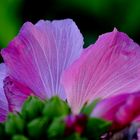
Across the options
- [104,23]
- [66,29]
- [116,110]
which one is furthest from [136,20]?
[116,110]

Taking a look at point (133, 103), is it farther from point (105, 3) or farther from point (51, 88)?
point (105, 3)

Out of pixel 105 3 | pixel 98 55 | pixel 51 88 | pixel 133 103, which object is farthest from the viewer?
pixel 105 3

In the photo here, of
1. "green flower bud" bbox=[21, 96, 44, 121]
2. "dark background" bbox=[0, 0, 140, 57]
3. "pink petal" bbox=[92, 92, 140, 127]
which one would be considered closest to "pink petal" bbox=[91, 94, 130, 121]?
"pink petal" bbox=[92, 92, 140, 127]

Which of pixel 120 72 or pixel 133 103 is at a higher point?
pixel 120 72

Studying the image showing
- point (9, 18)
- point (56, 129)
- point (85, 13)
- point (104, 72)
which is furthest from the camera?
point (85, 13)

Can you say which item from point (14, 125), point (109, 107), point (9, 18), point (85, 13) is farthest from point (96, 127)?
point (85, 13)

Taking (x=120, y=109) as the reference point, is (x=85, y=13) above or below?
above

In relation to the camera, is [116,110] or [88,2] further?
[88,2]

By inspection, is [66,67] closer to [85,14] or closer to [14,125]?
[14,125]

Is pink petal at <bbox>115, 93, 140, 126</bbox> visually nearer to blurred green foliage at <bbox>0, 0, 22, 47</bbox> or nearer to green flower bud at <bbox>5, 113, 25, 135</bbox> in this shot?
green flower bud at <bbox>5, 113, 25, 135</bbox>
